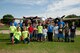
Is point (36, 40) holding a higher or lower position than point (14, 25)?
lower

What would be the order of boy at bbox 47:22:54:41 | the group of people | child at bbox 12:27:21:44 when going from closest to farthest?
1. child at bbox 12:27:21:44
2. the group of people
3. boy at bbox 47:22:54:41

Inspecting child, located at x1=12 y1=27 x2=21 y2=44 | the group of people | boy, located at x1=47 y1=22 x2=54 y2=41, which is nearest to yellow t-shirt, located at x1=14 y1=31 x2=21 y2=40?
child, located at x1=12 y1=27 x2=21 y2=44

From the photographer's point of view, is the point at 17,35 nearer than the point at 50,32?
Yes

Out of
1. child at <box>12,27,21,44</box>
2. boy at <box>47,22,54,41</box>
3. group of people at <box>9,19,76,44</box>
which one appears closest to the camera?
child at <box>12,27,21,44</box>

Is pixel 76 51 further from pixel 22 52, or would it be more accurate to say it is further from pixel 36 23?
pixel 36 23

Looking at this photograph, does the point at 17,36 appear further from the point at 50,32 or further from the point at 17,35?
the point at 50,32

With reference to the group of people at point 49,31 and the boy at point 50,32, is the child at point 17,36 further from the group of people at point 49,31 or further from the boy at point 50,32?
the boy at point 50,32

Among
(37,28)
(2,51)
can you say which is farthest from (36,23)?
(2,51)

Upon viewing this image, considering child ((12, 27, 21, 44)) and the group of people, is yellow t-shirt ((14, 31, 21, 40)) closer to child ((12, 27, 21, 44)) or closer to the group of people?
child ((12, 27, 21, 44))

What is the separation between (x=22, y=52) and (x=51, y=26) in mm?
6011

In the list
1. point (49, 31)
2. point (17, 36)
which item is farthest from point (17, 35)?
point (49, 31)

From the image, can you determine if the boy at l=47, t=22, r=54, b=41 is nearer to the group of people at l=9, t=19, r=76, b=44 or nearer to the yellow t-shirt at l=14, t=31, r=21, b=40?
the group of people at l=9, t=19, r=76, b=44

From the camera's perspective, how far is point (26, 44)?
16734mm

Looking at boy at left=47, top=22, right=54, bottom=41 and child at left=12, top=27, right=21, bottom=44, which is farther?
boy at left=47, top=22, right=54, bottom=41
